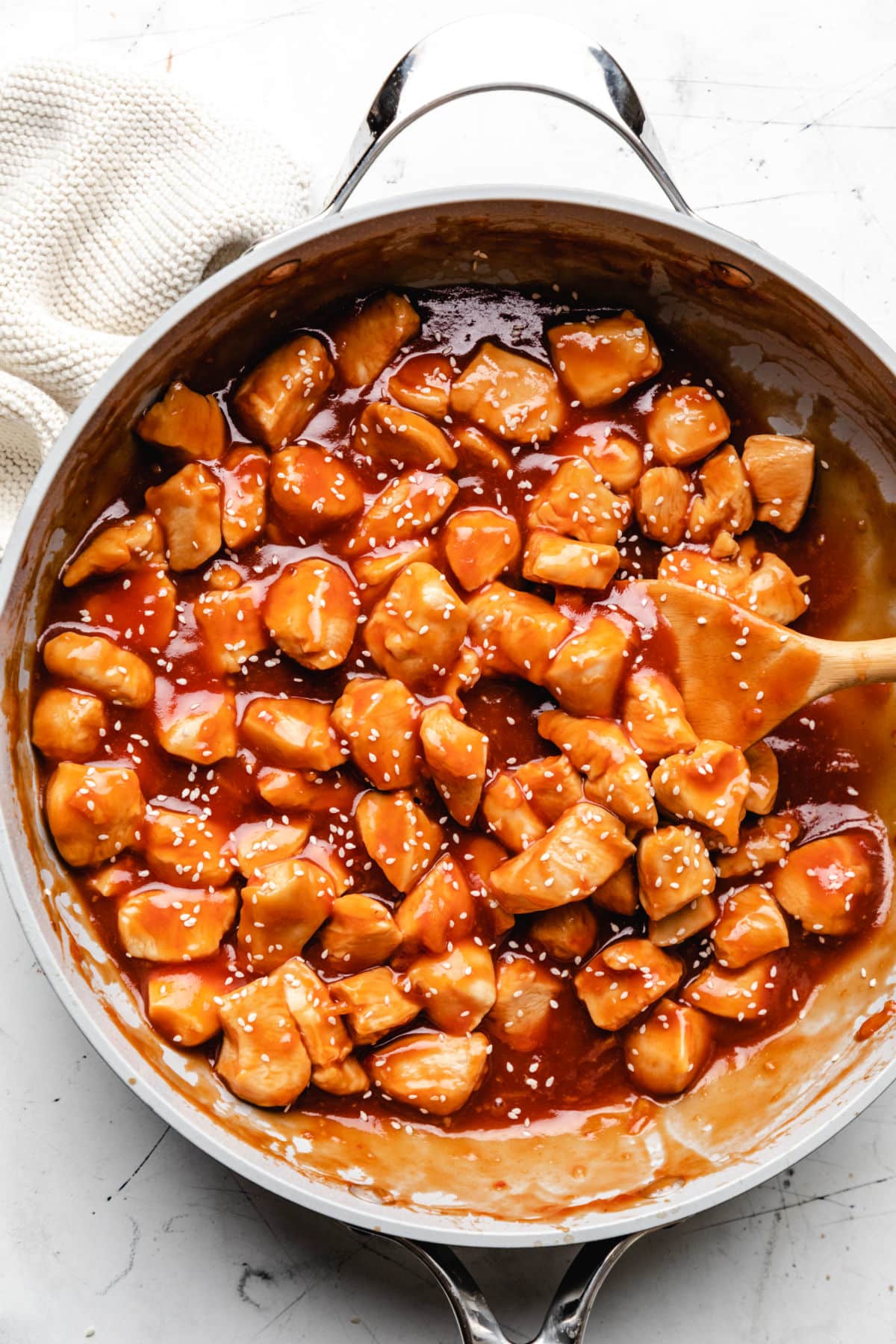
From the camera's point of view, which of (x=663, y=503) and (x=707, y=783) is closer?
(x=707, y=783)

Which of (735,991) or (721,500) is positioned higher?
(721,500)

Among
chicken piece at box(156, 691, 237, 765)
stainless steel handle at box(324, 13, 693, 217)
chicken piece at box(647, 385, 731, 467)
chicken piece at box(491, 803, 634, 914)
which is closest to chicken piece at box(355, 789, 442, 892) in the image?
chicken piece at box(491, 803, 634, 914)

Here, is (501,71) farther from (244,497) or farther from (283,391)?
(244,497)

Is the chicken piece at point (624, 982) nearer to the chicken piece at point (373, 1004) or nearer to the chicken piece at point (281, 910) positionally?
the chicken piece at point (373, 1004)

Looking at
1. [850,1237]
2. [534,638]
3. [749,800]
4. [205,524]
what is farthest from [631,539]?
[850,1237]

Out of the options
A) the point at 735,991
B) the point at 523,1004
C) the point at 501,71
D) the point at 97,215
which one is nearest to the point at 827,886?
the point at 735,991

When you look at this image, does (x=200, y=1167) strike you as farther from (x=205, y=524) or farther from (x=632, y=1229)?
(x=205, y=524)

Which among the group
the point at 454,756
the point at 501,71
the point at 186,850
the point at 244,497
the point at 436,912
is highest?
the point at 501,71

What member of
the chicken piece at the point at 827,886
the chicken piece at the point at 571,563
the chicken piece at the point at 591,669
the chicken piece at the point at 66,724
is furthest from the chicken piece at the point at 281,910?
the chicken piece at the point at 827,886
